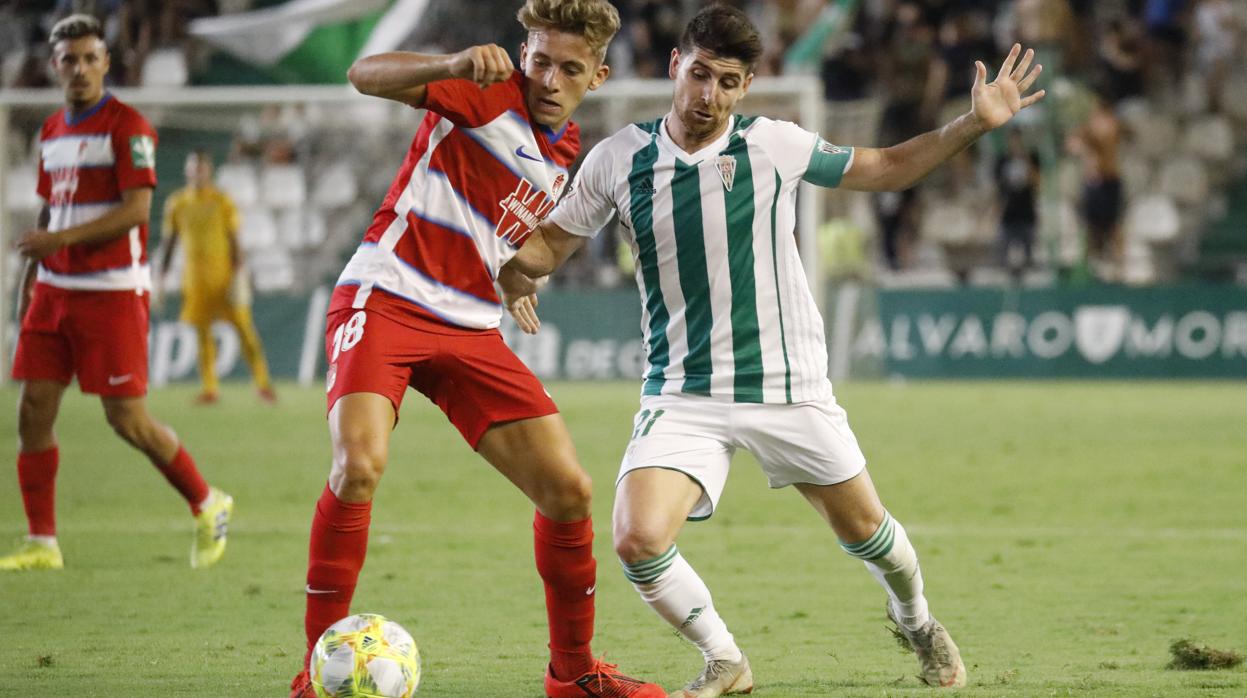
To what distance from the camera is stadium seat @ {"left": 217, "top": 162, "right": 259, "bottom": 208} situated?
2022 cm

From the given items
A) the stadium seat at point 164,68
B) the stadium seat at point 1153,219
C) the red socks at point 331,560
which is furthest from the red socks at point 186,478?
the stadium seat at point 1153,219

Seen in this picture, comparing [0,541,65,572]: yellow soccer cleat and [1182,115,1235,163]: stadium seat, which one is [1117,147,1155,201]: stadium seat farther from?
[0,541,65,572]: yellow soccer cleat

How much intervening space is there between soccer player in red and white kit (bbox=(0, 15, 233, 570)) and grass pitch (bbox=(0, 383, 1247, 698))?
556 mm

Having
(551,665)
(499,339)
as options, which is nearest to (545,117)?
(499,339)

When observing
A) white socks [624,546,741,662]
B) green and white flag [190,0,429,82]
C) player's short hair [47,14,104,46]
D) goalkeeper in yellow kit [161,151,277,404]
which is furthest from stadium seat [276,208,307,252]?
white socks [624,546,741,662]

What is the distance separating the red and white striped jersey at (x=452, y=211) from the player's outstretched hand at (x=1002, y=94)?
4.10ft

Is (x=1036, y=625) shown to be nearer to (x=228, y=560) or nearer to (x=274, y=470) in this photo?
(x=228, y=560)

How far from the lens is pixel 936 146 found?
497cm

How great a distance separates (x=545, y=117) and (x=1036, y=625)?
272 centimetres

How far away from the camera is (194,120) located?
20.1 metres

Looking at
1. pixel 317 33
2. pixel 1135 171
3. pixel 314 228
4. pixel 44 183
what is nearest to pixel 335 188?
pixel 314 228

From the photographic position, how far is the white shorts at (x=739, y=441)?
4938mm

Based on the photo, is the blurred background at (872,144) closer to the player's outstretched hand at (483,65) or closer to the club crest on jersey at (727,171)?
the club crest on jersey at (727,171)

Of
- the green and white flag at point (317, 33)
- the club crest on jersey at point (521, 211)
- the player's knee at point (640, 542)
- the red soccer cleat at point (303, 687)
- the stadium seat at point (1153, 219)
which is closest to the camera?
the red soccer cleat at point (303, 687)
